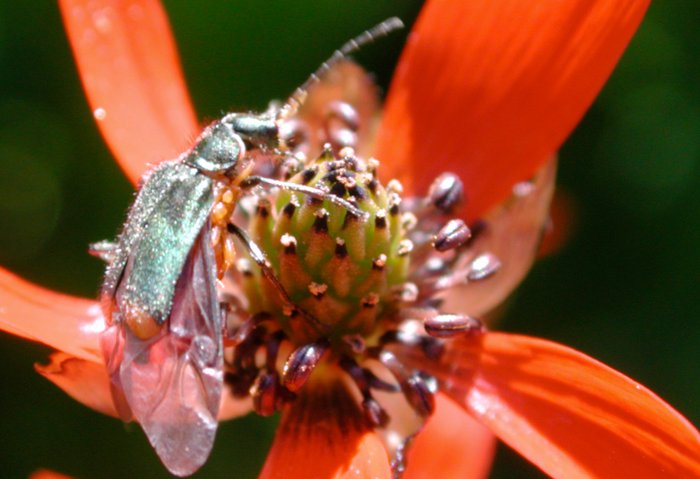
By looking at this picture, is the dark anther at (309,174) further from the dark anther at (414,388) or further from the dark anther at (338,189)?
the dark anther at (414,388)

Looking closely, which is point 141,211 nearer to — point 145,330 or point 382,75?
point 145,330

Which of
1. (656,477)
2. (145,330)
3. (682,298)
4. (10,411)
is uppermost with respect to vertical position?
(145,330)

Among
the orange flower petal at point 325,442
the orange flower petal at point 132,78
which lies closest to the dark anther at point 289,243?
the orange flower petal at point 325,442

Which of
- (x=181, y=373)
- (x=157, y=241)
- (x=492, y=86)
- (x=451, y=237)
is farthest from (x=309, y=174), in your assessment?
(x=181, y=373)

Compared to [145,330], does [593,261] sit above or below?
below

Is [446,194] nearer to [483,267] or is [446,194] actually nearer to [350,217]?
[483,267]

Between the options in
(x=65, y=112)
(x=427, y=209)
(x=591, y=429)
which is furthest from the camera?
(x=65, y=112)

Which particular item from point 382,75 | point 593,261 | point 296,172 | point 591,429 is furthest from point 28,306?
point 593,261
